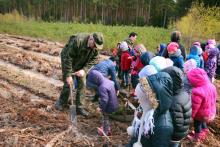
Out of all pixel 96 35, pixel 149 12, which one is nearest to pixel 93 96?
pixel 96 35

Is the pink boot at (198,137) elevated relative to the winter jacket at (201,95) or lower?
lower

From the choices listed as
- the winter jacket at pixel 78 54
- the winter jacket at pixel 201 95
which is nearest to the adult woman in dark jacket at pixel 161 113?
the winter jacket at pixel 201 95

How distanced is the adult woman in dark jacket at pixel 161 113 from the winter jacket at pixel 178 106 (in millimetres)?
247

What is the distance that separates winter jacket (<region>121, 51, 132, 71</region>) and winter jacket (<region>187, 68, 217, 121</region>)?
4659mm

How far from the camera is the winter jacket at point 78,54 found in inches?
320

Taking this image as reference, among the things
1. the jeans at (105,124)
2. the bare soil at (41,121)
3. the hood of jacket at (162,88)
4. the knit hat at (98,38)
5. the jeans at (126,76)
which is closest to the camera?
the hood of jacket at (162,88)

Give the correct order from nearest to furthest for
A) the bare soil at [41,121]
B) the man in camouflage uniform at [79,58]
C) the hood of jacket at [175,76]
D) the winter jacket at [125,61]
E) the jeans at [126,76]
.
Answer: the hood of jacket at [175,76], the bare soil at [41,121], the man in camouflage uniform at [79,58], the winter jacket at [125,61], the jeans at [126,76]

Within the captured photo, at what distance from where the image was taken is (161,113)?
432 centimetres

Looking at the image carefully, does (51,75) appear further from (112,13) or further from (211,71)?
(112,13)

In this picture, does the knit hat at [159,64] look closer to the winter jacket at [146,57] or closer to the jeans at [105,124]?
the jeans at [105,124]

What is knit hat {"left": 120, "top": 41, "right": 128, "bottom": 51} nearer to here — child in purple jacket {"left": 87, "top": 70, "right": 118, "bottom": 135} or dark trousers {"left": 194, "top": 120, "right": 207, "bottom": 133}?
child in purple jacket {"left": 87, "top": 70, "right": 118, "bottom": 135}

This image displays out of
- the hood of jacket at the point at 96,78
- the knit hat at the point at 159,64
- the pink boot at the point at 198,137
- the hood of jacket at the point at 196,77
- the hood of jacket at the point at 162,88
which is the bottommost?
the pink boot at the point at 198,137

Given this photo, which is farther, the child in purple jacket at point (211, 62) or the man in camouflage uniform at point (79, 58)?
the child in purple jacket at point (211, 62)

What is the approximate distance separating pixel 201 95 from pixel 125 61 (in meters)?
5.01
